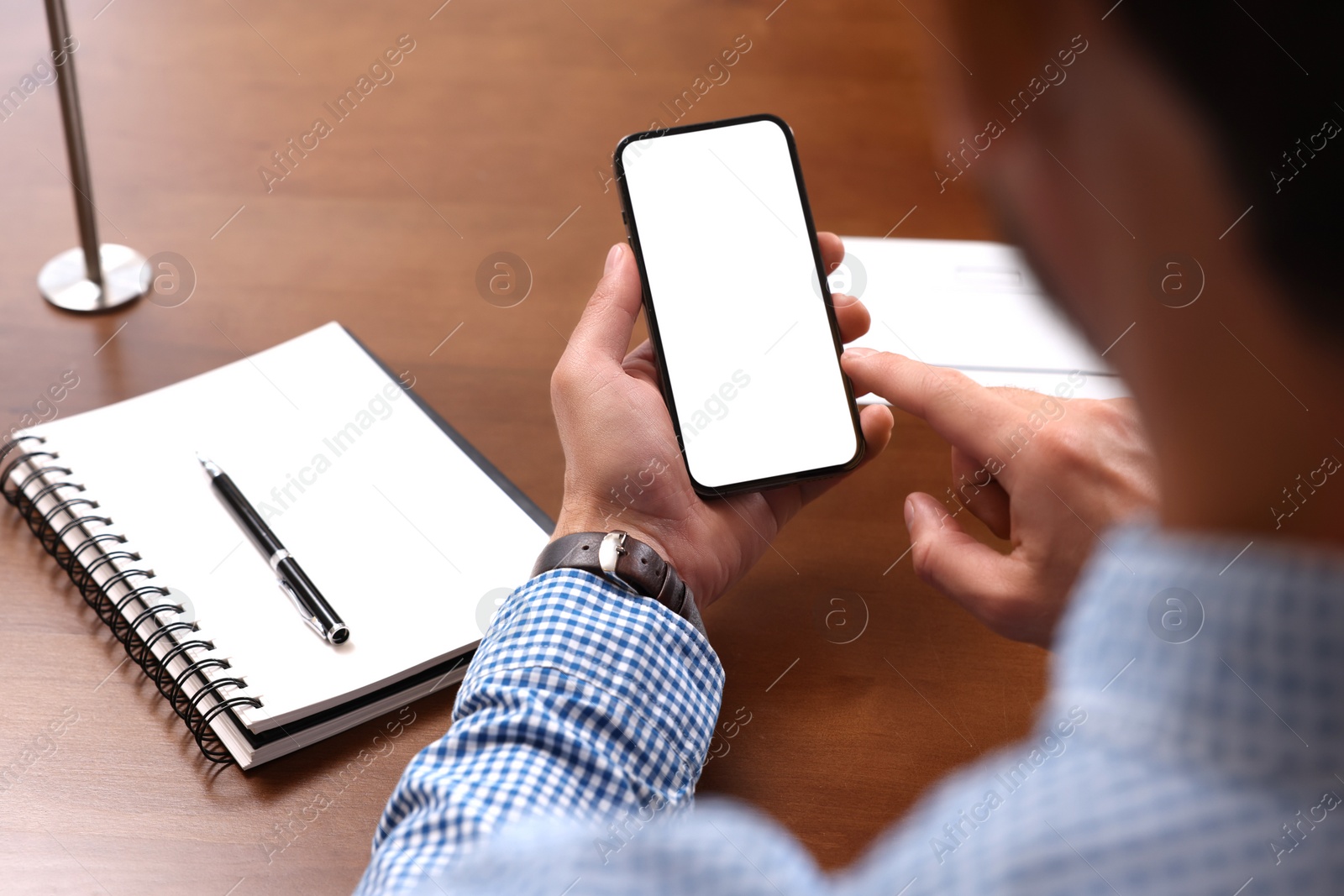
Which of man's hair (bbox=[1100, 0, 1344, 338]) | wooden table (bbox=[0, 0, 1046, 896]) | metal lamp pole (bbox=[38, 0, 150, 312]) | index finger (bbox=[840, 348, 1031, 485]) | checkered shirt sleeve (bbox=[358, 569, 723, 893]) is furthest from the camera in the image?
metal lamp pole (bbox=[38, 0, 150, 312])

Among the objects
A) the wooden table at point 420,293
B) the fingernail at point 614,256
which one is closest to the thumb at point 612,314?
the fingernail at point 614,256

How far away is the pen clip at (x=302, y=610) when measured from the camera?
753 millimetres

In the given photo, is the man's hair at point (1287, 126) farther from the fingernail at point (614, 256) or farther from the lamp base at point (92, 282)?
the lamp base at point (92, 282)

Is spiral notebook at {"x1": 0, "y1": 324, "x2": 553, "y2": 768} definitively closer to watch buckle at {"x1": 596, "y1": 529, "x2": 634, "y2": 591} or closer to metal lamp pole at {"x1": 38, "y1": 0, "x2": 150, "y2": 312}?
watch buckle at {"x1": 596, "y1": 529, "x2": 634, "y2": 591}

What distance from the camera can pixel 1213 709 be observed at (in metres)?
0.34

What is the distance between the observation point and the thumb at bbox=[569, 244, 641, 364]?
2.85 ft

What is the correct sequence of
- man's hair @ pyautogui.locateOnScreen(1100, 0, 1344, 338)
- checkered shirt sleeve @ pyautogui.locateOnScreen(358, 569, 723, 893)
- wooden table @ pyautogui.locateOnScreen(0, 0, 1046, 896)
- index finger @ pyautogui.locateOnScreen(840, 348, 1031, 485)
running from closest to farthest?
man's hair @ pyautogui.locateOnScreen(1100, 0, 1344, 338) → checkered shirt sleeve @ pyautogui.locateOnScreen(358, 569, 723, 893) → wooden table @ pyautogui.locateOnScreen(0, 0, 1046, 896) → index finger @ pyautogui.locateOnScreen(840, 348, 1031, 485)

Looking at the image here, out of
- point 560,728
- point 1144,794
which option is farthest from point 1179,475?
point 560,728

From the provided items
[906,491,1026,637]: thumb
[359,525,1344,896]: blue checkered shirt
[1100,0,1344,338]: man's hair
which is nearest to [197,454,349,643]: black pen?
[359,525,1344,896]: blue checkered shirt

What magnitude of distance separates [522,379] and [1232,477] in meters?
0.74

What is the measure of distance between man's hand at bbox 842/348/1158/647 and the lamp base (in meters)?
0.76

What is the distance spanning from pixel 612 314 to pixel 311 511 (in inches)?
11.8

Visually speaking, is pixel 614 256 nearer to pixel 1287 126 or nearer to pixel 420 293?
pixel 420 293

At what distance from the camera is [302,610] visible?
767 mm
